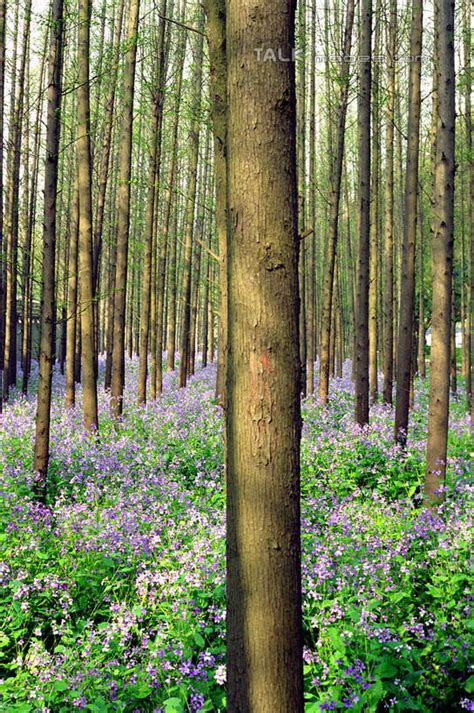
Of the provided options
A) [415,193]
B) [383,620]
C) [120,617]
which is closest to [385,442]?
[415,193]

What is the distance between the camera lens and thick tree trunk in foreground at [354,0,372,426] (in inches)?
431

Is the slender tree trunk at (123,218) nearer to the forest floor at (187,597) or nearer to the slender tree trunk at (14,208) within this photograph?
the forest floor at (187,597)

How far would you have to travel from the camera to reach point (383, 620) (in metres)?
4.12

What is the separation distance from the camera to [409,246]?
35.7ft

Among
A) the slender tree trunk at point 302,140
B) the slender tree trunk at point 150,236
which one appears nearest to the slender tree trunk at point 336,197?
the slender tree trunk at point 302,140

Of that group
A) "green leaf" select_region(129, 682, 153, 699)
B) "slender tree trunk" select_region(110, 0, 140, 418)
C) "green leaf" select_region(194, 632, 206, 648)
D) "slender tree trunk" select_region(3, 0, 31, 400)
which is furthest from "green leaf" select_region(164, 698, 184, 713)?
"slender tree trunk" select_region(3, 0, 31, 400)

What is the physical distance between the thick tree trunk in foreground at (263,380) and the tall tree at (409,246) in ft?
25.5

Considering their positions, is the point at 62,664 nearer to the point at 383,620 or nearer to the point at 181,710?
the point at 181,710

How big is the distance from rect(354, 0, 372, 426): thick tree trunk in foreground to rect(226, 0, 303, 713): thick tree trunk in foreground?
8.91 m

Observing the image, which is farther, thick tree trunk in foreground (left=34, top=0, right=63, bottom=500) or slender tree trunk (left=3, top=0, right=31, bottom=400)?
slender tree trunk (left=3, top=0, right=31, bottom=400)

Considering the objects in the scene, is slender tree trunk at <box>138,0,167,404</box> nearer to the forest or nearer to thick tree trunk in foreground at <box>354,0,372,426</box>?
the forest

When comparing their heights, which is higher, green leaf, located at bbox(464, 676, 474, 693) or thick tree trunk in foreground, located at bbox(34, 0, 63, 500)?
thick tree trunk in foreground, located at bbox(34, 0, 63, 500)

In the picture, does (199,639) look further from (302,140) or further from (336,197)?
(302,140)

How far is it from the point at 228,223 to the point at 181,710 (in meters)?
2.60
